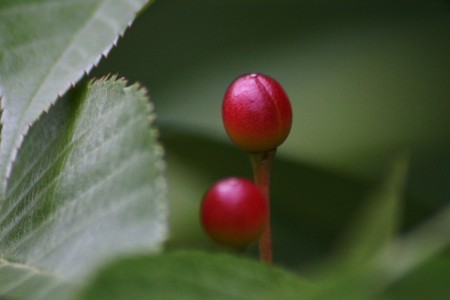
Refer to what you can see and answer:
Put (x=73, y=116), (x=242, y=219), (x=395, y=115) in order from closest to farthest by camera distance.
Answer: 1. (x=242, y=219)
2. (x=73, y=116)
3. (x=395, y=115)

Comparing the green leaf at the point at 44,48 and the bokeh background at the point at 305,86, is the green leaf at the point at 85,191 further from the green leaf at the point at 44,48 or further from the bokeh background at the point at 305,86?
the bokeh background at the point at 305,86

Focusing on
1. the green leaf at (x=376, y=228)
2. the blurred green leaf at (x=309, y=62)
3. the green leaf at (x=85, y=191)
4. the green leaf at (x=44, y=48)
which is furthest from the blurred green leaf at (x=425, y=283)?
the blurred green leaf at (x=309, y=62)

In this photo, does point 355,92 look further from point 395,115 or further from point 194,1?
point 194,1

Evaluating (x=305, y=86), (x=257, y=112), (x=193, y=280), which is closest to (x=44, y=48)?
(x=257, y=112)

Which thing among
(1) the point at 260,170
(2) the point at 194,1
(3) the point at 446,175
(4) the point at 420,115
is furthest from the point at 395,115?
(1) the point at 260,170

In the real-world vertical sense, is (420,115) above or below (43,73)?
above

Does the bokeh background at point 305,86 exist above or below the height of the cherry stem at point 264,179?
above
